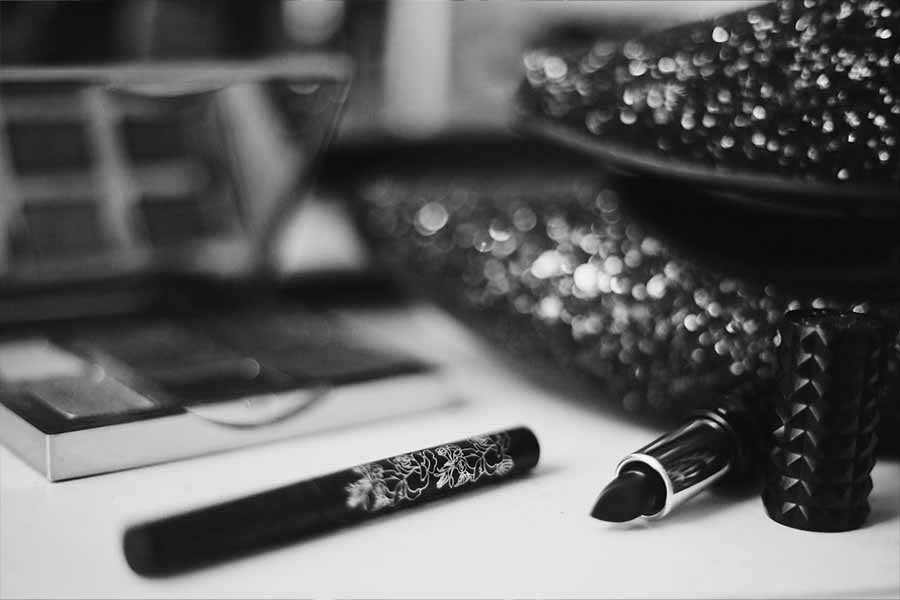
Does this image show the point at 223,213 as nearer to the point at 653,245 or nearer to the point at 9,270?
the point at 9,270

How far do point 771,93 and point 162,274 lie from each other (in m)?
0.38

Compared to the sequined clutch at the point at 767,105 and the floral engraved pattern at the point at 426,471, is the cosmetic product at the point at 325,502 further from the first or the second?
the sequined clutch at the point at 767,105

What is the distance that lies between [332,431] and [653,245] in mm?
166

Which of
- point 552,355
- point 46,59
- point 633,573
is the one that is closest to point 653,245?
point 552,355

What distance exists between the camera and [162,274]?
559mm

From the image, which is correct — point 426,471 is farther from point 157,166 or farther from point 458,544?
point 157,166

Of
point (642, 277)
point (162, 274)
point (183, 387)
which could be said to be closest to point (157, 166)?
point (162, 274)

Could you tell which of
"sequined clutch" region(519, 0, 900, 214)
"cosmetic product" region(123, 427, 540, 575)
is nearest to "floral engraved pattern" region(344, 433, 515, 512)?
"cosmetic product" region(123, 427, 540, 575)

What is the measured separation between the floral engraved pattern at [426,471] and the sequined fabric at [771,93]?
5.7 inches

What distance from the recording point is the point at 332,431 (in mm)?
381

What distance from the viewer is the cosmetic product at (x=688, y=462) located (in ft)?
0.95

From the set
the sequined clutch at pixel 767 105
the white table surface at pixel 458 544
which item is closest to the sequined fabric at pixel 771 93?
the sequined clutch at pixel 767 105

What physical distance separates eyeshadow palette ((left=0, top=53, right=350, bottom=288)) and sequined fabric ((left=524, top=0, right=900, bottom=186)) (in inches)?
6.8

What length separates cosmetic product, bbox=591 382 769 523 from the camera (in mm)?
291
